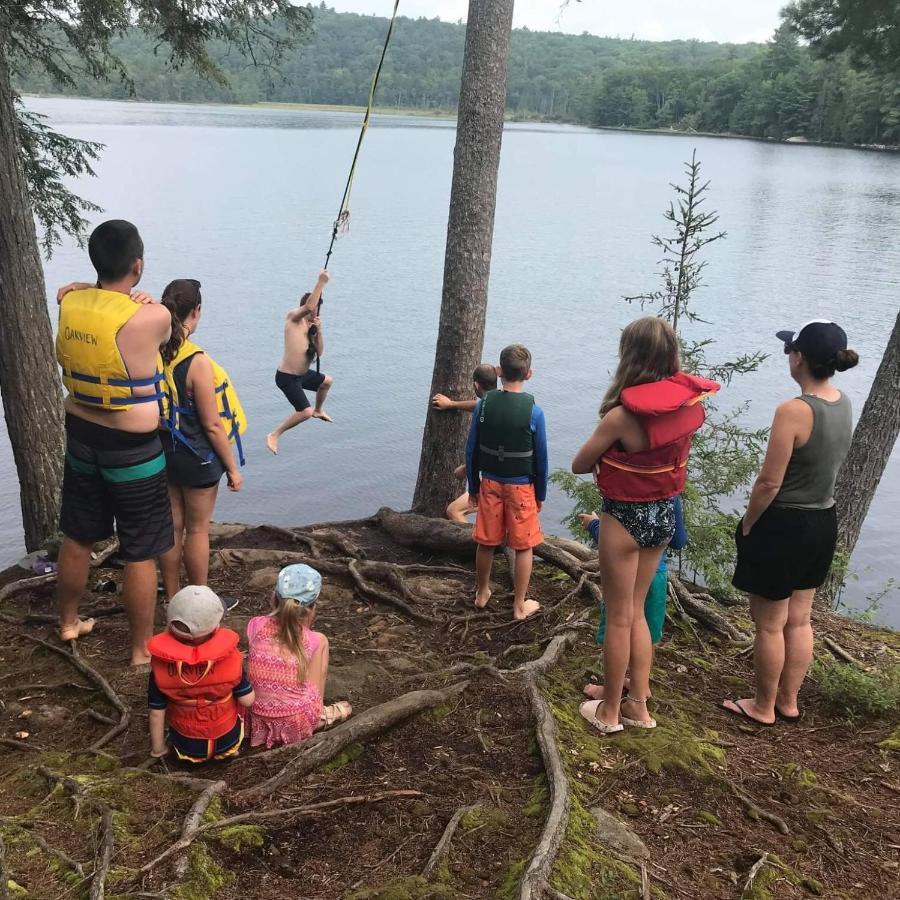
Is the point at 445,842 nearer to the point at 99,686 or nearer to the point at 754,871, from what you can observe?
the point at 754,871

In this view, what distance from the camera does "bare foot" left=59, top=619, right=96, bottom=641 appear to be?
15.5 ft

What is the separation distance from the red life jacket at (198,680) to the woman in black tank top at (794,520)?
2279 millimetres

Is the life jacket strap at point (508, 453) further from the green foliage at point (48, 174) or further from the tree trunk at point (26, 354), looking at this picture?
the green foliage at point (48, 174)

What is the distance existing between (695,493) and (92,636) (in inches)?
189

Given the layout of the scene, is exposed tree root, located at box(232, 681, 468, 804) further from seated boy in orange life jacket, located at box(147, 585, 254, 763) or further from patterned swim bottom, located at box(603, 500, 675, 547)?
patterned swim bottom, located at box(603, 500, 675, 547)

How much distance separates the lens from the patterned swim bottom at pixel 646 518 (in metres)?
3.60

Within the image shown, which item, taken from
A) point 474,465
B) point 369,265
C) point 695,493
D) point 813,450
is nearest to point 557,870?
point 813,450

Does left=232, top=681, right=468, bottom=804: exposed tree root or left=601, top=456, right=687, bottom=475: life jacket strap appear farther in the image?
left=601, top=456, right=687, bottom=475: life jacket strap

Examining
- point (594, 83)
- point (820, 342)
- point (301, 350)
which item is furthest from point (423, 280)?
point (594, 83)

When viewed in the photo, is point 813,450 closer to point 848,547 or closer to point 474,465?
point 474,465

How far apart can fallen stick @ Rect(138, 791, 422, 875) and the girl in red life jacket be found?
1150mm

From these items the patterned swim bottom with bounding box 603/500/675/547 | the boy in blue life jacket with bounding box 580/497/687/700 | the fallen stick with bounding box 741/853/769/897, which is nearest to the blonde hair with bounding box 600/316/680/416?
the patterned swim bottom with bounding box 603/500/675/547

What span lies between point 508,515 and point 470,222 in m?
2.85

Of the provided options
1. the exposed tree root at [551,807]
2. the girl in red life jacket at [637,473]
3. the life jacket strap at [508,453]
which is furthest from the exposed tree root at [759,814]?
the life jacket strap at [508,453]
